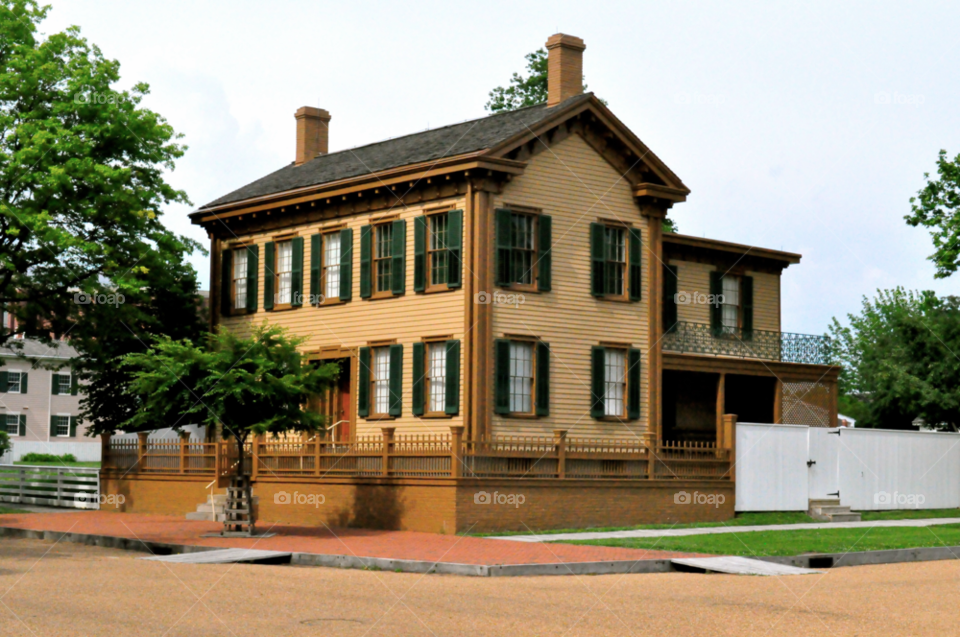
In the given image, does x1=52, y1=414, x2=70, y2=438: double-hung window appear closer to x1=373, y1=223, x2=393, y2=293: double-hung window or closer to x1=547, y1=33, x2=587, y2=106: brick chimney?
x1=373, y1=223, x2=393, y2=293: double-hung window

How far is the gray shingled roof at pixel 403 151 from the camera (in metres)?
29.2

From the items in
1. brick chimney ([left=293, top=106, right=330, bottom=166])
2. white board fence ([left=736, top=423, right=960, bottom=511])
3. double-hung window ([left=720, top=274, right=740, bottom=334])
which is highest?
brick chimney ([left=293, top=106, right=330, bottom=166])

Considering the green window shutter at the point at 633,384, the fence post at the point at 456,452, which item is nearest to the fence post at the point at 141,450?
the fence post at the point at 456,452

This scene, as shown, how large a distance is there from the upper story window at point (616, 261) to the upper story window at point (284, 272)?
315 inches

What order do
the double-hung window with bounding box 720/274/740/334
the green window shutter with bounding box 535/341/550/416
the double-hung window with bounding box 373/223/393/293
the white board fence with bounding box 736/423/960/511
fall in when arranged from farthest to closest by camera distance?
1. the double-hung window with bounding box 720/274/740/334
2. the double-hung window with bounding box 373/223/393/293
3. the white board fence with bounding box 736/423/960/511
4. the green window shutter with bounding box 535/341/550/416

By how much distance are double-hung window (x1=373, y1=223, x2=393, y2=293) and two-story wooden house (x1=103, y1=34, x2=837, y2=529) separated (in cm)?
5

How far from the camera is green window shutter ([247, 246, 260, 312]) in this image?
33.6 meters

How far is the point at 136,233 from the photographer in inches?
1351

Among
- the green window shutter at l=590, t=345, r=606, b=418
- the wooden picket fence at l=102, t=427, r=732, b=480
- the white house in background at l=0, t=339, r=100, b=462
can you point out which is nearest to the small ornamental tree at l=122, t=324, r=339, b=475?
the wooden picket fence at l=102, t=427, r=732, b=480

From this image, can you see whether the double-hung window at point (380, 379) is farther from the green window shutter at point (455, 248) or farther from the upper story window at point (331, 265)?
the green window shutter at point (455, 248)

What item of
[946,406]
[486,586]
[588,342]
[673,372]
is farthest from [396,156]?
[946,406]

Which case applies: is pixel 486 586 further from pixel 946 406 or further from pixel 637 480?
pixel 946 406

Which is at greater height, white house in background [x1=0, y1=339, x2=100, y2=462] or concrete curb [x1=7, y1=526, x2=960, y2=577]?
white house in background [x1=0, y1=339, x2=100, y2=462]

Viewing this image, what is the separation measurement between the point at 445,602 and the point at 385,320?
16.5 meters
